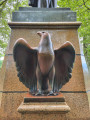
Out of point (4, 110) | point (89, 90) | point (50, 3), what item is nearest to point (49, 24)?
point (50, 3)

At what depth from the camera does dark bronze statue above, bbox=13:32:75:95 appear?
2.40 metres

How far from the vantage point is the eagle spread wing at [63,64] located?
2475mm

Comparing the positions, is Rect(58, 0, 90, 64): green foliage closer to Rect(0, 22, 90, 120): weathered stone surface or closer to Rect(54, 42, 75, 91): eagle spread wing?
Rect(0, 22, 90, 120): weathered stone surface

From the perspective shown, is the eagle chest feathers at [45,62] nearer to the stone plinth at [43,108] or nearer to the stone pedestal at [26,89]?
the stone plinth at [43,108]

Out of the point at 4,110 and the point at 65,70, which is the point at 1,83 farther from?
the point at 65,70

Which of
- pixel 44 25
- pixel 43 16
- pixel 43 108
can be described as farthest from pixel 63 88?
pixel 43 16

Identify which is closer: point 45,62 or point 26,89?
point 45,62

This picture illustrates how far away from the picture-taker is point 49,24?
11.9 feet

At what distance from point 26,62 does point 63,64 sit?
74 centimetres

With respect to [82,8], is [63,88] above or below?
below

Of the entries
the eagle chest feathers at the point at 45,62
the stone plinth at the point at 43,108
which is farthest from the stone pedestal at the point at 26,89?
the eagle chest feathers at the point at 45,62

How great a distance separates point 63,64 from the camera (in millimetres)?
2609

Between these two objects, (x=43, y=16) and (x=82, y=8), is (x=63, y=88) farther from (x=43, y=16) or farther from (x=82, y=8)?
(x=82, y=8)

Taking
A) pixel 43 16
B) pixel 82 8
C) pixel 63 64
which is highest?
pixel 82 8
